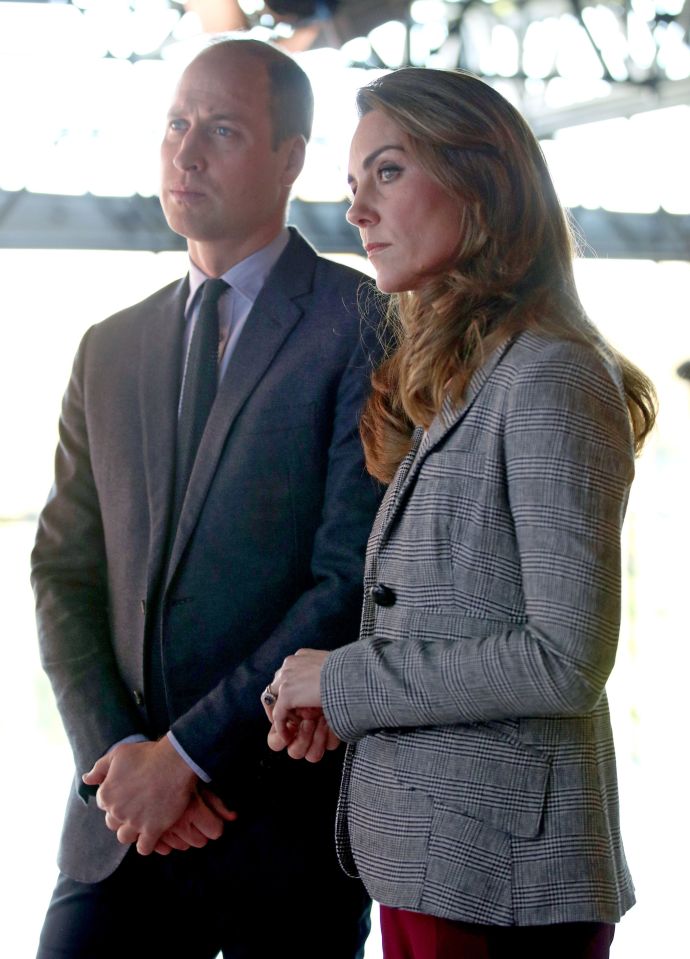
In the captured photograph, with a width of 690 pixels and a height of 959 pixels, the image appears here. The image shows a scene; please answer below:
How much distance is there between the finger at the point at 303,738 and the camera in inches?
54.1

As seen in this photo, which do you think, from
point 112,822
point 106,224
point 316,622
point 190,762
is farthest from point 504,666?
point 106,224

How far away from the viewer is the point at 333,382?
1.64 meters

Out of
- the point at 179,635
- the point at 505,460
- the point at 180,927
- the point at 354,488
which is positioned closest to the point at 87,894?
the point at 180,927

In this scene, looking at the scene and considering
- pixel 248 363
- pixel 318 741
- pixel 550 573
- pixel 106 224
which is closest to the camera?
pixel 550 573

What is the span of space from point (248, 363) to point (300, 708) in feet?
1.81

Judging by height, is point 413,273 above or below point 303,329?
above

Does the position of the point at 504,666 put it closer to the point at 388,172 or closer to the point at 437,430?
the point at 437,430

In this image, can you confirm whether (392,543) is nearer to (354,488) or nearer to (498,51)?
(354,488)

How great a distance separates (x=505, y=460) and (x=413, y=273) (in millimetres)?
315

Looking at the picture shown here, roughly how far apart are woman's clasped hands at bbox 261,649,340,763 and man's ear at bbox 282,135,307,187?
0.83 metres

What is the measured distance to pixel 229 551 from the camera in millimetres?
1617

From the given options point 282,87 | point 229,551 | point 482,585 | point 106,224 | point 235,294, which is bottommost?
point 229,551

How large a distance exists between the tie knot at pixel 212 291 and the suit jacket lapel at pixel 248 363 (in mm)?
72

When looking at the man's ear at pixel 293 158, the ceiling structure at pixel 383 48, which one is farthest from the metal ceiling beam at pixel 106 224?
the man's ear at pixel 293 158
